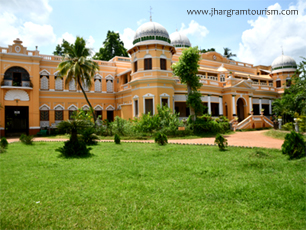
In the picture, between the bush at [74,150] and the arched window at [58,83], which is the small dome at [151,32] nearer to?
Result: the arched window at [58,83]

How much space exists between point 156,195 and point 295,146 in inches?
223

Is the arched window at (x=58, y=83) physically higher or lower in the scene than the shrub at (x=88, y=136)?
higher

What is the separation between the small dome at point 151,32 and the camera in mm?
19719

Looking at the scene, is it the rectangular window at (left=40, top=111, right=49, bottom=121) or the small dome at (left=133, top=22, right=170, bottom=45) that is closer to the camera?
the small dome at (left=133, top=22, right=170, bottom=45)

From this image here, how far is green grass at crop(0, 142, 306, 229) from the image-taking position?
346cm

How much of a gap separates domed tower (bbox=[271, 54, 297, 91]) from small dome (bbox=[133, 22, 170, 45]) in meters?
21.4

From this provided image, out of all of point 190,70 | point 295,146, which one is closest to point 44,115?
point 190,70

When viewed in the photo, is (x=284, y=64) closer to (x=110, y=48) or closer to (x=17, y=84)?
(x=110, y=48)

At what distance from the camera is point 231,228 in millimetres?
3242

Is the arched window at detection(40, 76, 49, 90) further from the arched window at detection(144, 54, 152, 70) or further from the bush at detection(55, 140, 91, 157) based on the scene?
the bush at detection(55, 140, 91, 157)

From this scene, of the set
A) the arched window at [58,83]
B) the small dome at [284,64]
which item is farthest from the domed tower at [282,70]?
the arched window at [58,83]

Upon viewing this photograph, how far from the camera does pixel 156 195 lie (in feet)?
14.5

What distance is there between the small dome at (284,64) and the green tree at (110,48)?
81.4 feet

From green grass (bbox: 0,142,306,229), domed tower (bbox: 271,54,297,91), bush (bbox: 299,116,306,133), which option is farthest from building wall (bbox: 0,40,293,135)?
green grass (bbox: 0,142,306,229)
